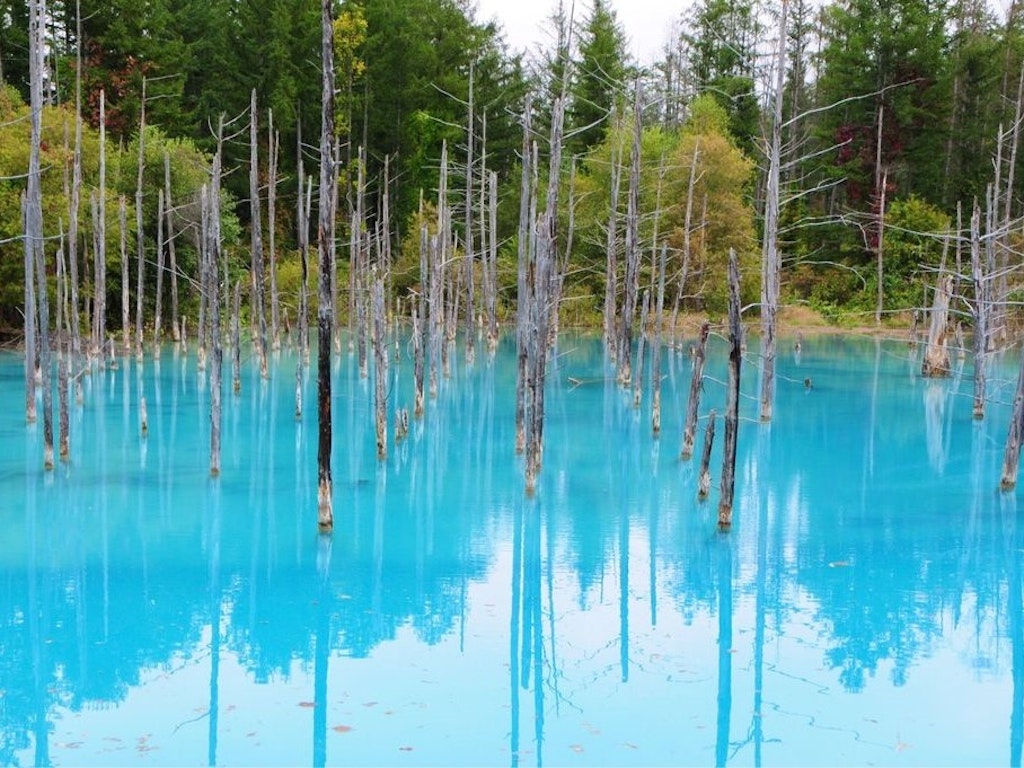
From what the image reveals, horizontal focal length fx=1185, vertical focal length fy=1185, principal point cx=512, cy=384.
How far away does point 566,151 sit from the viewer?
43.3 metres

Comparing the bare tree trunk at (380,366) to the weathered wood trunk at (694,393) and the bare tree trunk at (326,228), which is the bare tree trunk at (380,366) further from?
the bare tree trunk at (326,228)

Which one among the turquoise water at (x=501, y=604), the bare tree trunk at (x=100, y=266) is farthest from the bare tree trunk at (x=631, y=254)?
the bare tree trunk at (x=100, y=266)

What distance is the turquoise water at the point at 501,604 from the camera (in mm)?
7430

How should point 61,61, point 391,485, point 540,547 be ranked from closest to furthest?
1. point 540,547
2. point 391,485
3. point 61,61

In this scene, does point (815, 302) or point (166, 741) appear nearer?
point (166, 741)

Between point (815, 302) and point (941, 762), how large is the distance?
36069 millimetres

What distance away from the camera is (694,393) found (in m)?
15.7

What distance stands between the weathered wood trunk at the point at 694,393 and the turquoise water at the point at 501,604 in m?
0.32

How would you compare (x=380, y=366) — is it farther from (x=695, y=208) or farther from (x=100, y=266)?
(x=695, y=208)

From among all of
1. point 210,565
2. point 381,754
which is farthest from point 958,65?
point 381,754

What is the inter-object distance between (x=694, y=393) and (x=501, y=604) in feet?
20.7

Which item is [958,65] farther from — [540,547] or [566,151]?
[540,547]

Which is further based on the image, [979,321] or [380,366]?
[979,321]

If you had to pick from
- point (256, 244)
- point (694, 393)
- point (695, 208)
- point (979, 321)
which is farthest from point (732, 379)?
point (695, 208)
